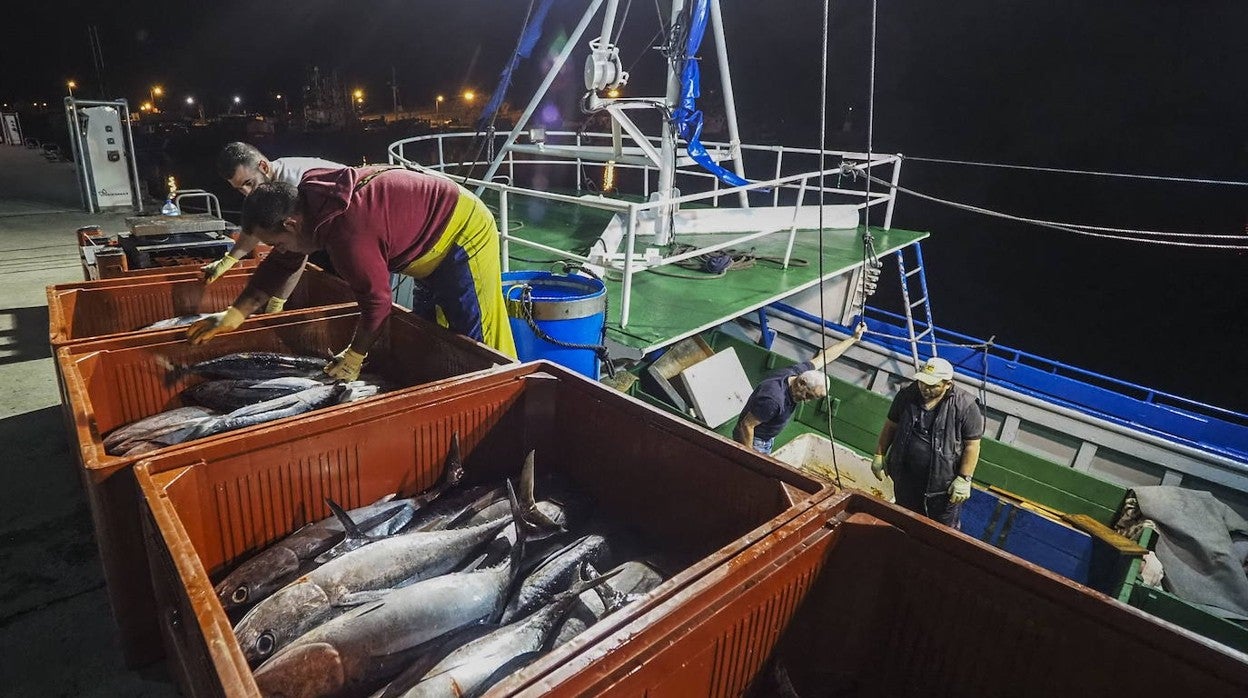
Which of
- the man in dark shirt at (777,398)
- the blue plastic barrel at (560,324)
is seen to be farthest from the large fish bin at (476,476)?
the man in dark shirt at (777,398)

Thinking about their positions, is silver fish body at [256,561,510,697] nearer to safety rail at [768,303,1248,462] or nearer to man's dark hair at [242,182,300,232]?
man's dark hair at [242,182,300,232]

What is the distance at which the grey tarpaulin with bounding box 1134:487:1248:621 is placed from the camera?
563cm

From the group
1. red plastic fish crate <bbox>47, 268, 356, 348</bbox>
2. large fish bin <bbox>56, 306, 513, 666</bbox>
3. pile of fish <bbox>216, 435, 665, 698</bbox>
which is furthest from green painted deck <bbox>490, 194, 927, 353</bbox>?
pile of fish <bbox>216, 435, 665, 698</bbox>

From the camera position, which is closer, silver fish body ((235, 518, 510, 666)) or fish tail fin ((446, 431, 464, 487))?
silver fish body ((235, 518, 510, 666))

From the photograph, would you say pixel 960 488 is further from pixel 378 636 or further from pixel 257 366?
pixel 257 366

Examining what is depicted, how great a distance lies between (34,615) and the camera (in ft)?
9.46

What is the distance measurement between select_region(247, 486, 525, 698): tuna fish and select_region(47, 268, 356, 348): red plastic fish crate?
2.70m

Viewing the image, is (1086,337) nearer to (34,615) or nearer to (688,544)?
(688,544)

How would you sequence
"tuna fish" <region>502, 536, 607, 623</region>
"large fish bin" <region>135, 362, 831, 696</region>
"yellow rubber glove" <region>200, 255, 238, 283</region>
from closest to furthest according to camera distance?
"large fish bin" <region>135, 362, 831, 696</region>, "tuna fish" <region>502, 536, 607, 623</region>, "yellow rubber glove" <region>200, 255, 238, 283</region>

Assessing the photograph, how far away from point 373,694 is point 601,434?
1.31m

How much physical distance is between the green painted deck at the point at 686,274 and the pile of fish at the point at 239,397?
2.71 meters

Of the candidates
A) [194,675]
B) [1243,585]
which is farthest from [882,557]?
[1243,585]

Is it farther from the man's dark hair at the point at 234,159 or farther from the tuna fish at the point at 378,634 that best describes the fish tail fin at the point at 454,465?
the man's dark hair at the point at 234,159

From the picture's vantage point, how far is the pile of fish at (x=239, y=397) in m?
2.92
